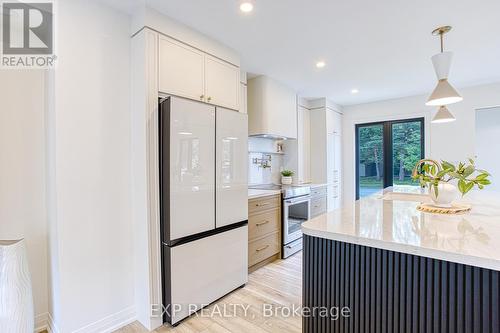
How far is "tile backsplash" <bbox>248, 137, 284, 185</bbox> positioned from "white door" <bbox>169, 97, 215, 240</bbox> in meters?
1.70

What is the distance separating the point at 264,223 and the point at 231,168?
1034 millimetres

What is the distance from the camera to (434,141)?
445 centimetres

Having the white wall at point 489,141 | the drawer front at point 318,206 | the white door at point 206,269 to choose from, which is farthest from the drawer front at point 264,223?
the white wall at point 489,141

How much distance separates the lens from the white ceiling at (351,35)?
6.57ft

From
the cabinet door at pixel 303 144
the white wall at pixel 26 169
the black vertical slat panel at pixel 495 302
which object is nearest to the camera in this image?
the black vertical slat panel at pixel 495 302

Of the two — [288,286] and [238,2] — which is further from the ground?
[238,2]

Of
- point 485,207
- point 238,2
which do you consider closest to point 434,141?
point 485,207

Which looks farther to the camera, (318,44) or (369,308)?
(318,44)

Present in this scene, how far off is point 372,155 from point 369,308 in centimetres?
453

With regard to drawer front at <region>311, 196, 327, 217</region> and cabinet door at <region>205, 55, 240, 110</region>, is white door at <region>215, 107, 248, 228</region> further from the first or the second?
drawer front at <region>311, 196, 327, 217</region>

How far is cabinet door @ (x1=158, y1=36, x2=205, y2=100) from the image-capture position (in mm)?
2078

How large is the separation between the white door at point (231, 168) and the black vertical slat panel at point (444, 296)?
1663 millimetres

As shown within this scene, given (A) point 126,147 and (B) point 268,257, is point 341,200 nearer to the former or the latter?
(B) point 268,257

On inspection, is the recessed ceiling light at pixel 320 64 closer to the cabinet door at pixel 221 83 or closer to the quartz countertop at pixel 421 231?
the cabinet door at pixel 221 83
